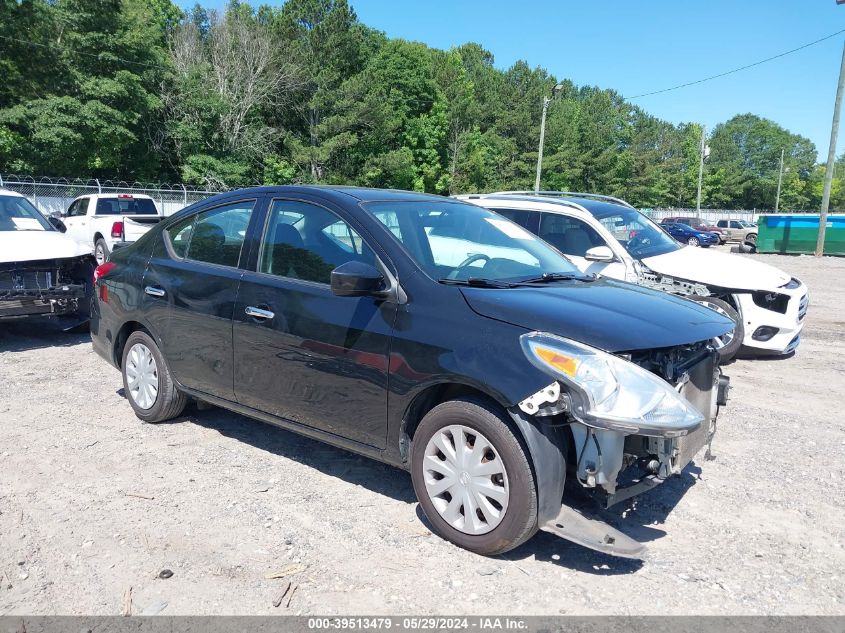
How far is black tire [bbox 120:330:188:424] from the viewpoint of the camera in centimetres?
500

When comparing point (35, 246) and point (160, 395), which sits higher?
point (35, 246)

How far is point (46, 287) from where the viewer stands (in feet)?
25.1

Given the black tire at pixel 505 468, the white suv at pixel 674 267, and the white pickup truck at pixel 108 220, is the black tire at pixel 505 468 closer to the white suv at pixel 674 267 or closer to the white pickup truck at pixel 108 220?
the white suv at pixel 674 267

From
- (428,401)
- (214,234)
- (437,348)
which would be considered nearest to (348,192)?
(214,234)

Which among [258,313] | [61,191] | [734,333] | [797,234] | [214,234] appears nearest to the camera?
[258,313]

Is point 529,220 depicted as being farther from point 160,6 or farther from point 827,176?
point 160,6

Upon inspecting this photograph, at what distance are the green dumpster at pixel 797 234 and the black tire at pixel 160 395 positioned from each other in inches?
1103

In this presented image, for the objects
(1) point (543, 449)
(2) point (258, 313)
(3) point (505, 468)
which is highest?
(2) point (258, 313)

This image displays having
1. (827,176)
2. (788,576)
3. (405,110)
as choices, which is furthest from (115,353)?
(405,110)

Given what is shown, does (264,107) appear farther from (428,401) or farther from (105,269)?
(428,401)

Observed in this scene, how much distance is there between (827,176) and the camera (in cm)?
2598

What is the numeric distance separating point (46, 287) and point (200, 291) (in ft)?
13.3

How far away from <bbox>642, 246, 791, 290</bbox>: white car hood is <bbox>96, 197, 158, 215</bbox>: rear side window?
13.7m

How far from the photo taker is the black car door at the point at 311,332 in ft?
12.2
